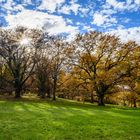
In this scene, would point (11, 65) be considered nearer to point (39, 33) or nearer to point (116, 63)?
point (39, 33)

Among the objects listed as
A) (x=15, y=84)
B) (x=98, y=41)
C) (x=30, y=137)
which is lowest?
(x=30, y=137)

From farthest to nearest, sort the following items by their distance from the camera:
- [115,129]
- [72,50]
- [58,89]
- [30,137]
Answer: [58,89] → [72,50] → [115,129] → [30,137]

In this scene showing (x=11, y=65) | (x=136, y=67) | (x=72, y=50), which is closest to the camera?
(x=136, y=67)

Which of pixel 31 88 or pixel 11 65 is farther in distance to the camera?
pixel 31 88

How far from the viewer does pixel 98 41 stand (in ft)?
191

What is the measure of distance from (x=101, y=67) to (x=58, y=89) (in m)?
16.8

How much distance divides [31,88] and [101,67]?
73.8ft

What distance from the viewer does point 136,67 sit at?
185ft

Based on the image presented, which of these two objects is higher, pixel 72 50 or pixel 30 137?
pixel 72 50

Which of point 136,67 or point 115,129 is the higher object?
point 136,67

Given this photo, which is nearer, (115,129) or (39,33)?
(115,129)

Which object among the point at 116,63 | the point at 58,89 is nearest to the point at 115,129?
the point at 116,63

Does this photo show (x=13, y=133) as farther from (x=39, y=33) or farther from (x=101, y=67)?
(x=39, y=33)

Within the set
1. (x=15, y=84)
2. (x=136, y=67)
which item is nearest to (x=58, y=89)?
(x=15, y=84)
